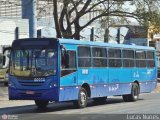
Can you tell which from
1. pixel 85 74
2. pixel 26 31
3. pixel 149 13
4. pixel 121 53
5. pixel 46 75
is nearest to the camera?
pixel 46 75

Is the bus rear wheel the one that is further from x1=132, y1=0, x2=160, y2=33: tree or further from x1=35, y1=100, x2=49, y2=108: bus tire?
x1=132, y1=0, x2=160, y2=33: tree

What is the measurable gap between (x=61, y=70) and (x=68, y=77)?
1.98ft

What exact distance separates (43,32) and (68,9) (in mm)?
29637

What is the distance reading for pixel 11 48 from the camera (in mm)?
20984

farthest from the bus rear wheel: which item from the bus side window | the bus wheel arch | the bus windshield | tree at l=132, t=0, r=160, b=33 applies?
tree at l=132, t=0, r=160, b=33

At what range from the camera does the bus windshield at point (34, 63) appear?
789 inches

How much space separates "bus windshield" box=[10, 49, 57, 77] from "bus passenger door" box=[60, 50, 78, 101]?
18.7 inches

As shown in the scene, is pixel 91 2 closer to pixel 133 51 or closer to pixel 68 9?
pixel 68 9

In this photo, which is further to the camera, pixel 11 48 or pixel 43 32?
pixel 43 32

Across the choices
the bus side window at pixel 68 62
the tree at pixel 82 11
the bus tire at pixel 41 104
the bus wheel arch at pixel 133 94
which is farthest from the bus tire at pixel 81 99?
the tree at pixel 82 11

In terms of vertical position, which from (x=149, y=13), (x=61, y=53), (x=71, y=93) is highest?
(x=149, y=13)

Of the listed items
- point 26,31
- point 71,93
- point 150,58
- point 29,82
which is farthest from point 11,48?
point 26,31

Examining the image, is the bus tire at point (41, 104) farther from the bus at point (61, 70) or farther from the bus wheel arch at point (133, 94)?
the bus wheel arch at point (133, 94)

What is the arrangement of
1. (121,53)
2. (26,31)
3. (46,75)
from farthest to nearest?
(26,31), (121,53), (46,75)
